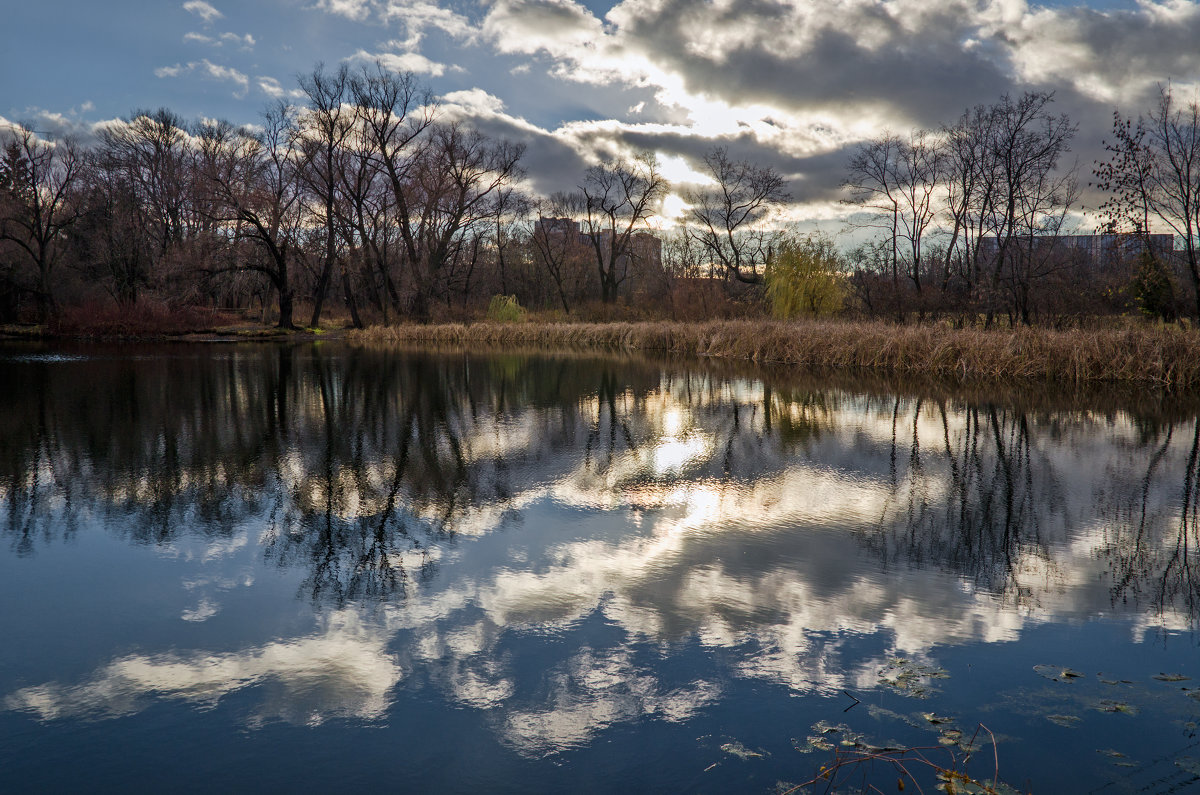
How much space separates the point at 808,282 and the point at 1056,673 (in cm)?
2300

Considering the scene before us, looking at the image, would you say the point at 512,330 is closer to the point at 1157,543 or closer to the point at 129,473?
the point at 129,473

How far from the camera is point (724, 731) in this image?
2447mm

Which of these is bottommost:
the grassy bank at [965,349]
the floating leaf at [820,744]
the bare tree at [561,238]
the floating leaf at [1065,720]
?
the floating leaf at [1065,720]

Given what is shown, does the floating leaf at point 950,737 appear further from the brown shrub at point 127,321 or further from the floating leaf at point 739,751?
the brown shrub at point 127,321

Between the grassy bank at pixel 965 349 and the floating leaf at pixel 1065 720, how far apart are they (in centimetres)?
1350

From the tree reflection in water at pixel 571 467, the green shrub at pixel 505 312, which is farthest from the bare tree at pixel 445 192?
the tree reflection in water at pixel 571 467

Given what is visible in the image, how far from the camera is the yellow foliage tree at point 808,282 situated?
24.7 meters

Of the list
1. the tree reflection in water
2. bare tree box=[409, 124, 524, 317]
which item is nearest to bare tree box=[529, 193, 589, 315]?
bare tree box=[409, 124, 524, 317]

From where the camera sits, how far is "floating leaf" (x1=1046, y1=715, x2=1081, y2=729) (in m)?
2.53

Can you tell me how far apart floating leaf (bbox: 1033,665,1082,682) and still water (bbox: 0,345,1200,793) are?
1.4 inches

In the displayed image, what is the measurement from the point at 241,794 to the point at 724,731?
154 centimetres

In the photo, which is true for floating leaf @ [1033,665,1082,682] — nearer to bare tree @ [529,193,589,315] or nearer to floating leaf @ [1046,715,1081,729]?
floating leaf @ [1046,715,1081,729]

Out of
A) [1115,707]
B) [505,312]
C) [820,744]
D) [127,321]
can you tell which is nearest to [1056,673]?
[1115,707]

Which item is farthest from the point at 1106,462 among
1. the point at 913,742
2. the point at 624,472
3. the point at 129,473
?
the point at 129,473
